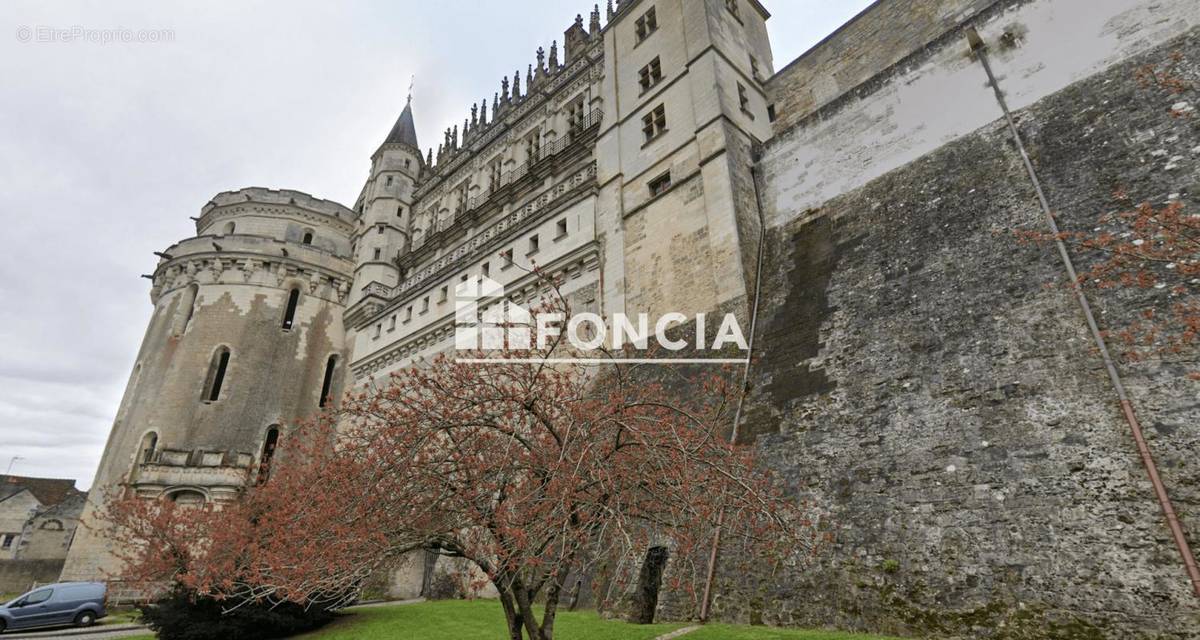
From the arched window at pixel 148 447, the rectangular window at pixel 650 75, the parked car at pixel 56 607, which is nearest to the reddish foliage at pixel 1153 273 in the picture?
the rectangular window at pixel 650 75

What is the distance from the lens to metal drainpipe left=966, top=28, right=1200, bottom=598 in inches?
246

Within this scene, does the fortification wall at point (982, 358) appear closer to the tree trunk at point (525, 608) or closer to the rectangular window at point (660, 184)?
the tree trunk at point (525, 608)

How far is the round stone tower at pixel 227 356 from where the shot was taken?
23.0 meters

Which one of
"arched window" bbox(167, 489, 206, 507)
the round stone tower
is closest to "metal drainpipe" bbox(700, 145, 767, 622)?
the round stone tower

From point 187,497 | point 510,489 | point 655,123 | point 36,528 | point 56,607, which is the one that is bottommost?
point 56,607

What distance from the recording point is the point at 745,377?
40.9 ft

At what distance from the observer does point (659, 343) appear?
49.5ft

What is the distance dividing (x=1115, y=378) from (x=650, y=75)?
17004 millimetres

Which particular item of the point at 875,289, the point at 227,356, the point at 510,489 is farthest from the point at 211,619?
the point at 227,356

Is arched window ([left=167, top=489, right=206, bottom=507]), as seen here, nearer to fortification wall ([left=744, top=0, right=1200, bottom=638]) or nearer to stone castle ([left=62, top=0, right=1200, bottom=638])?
stone castle ([left=62, top=0, right=1200, bottom=638])

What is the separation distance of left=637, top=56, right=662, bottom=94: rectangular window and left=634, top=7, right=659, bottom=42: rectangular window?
1.67 metres

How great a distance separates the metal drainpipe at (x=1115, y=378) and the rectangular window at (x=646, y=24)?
505 inches

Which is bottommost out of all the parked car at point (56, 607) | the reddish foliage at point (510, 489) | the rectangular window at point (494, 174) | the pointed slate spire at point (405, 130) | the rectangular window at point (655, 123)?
the parked car at point (56, 607)

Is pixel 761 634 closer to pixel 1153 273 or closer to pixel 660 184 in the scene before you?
pixel 1153 273
